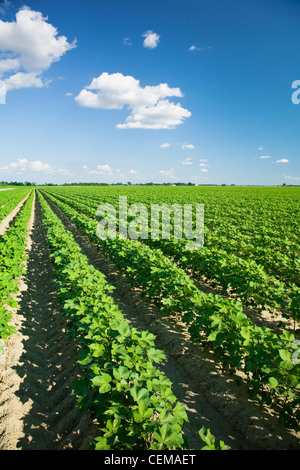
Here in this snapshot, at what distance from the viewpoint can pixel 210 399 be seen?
3.76 metres

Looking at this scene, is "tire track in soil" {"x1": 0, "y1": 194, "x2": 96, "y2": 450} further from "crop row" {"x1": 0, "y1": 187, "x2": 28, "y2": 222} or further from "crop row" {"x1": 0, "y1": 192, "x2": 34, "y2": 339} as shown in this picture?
"crop row" {"x1": 0, "y1": 187, "x2": 28, "y2": 222}

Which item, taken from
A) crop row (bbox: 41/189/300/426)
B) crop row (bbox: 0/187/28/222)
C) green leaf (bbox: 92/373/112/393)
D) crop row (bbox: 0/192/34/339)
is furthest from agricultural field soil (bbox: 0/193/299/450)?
crop row (bbox: 0/187/28/222)

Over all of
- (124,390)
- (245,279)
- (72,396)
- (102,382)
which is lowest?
(72,396)

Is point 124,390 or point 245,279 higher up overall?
point 245,279

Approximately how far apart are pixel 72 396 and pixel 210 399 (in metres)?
2.13

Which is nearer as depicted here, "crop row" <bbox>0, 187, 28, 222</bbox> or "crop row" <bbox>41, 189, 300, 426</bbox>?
"crop row" <bbox>41, 189, 300, 426</bbox>

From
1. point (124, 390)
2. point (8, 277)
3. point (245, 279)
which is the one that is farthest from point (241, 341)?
point (8, 277)

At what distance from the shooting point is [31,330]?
5328 mm

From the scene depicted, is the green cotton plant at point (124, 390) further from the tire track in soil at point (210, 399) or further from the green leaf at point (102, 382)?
the tire track in soil at point (210, 399)

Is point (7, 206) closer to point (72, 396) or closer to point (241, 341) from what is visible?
point (72, 396)

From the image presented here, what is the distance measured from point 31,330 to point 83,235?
952 centimetres

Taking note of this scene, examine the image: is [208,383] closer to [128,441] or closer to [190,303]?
[190,303]

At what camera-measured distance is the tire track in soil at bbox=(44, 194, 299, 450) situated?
3166mm
